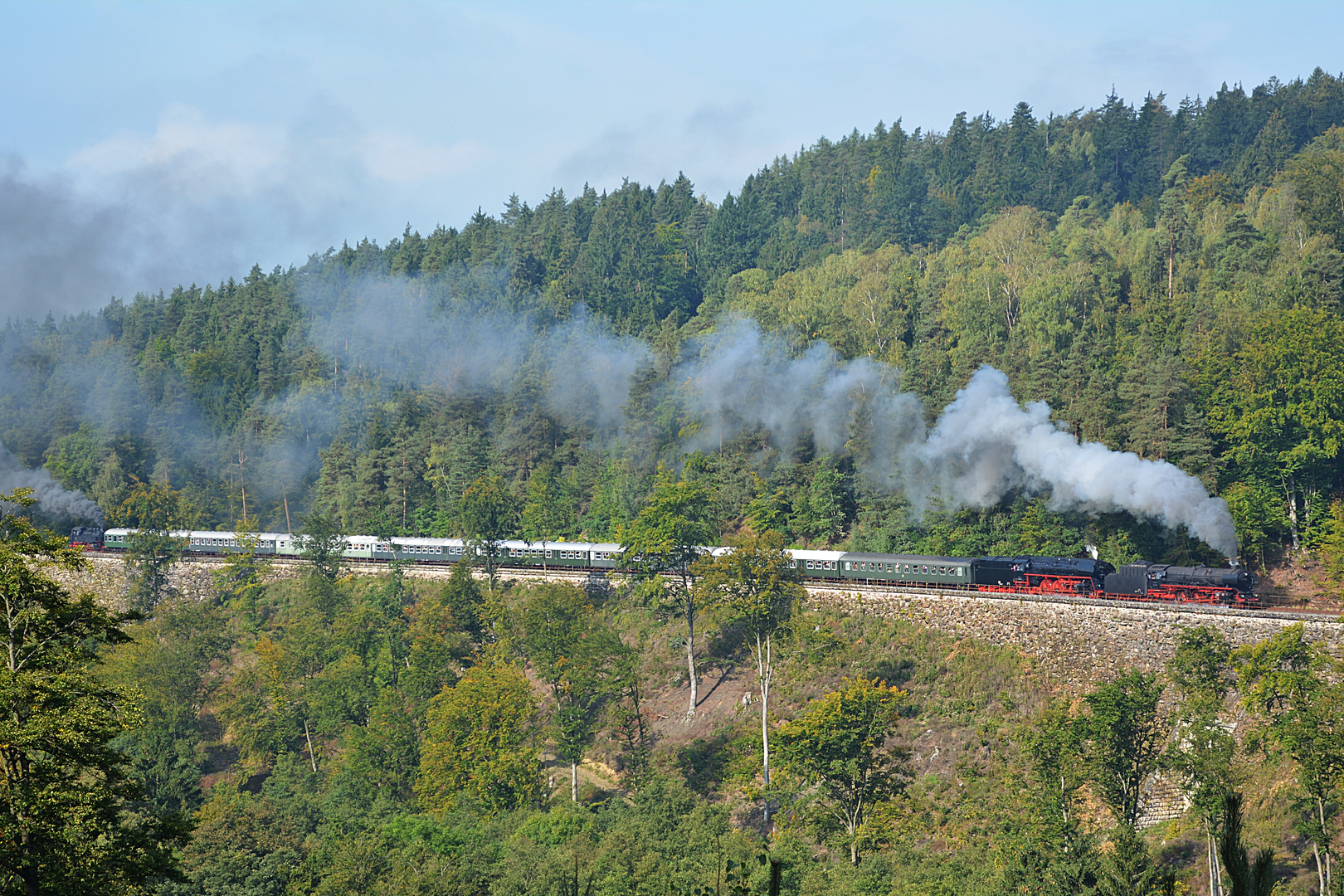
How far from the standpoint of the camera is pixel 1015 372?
7662 cm

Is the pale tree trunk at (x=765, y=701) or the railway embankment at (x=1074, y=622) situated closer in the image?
the railway embankment at (x=1074, y=622)

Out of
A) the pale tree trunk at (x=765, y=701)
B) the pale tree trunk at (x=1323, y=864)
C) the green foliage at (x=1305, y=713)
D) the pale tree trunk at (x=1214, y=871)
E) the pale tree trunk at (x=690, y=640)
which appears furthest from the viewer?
the pale tree trunk at (x=690, y=640)

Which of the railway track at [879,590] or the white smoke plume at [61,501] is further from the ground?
the white smoke plume at [61,501]

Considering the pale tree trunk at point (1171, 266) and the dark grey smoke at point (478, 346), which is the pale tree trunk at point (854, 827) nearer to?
the pale tree trunk at point (1171, 266)

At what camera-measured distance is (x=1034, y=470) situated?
6569 cm

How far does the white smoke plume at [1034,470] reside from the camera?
2251 inches

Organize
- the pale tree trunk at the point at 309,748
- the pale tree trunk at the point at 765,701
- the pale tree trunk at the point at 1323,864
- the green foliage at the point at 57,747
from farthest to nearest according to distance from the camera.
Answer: the pale tree trunk at the point at 309,748 < the pale tree trunk at the point at 765,701 < the pale tree trunk at the point at 1323,864 < the green foliage at the point at 57,747

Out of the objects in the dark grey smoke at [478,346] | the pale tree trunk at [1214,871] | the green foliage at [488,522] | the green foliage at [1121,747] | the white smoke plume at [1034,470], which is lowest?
the pale tree trunk at [1214,871]

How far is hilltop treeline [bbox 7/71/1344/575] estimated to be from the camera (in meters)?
68.7

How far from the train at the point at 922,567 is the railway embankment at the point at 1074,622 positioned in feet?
6.12

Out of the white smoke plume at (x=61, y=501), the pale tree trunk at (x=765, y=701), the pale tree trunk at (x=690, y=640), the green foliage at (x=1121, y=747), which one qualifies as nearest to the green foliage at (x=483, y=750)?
the pale tree trunk at (x=690, y=640)

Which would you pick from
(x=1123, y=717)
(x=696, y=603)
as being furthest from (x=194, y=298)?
(x=1123, y=717)

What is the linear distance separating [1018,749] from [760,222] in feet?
319

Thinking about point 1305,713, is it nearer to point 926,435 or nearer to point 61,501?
point 926,435
